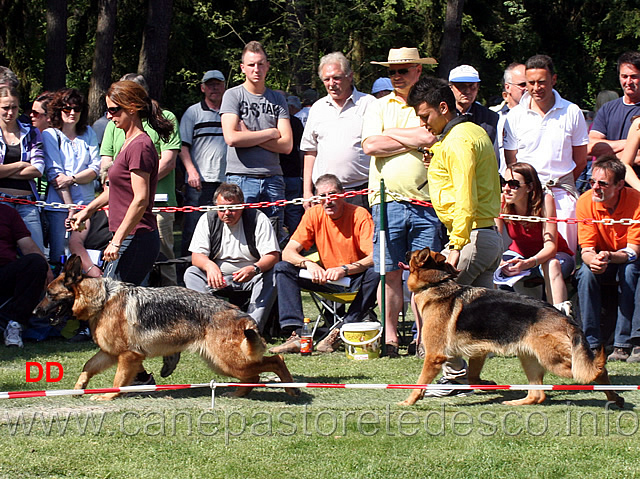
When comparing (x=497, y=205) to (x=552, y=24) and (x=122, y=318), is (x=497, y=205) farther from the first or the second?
(x=552, y=24)

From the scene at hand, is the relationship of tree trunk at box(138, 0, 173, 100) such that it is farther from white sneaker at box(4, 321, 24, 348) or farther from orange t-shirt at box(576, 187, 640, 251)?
orange t-shirt at box(576, 187, 640, 251)

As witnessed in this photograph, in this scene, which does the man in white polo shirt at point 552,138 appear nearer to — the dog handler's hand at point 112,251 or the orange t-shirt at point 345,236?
the orange t-shirt at point 345,236

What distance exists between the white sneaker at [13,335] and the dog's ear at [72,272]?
234cm

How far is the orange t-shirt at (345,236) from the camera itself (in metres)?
8.09

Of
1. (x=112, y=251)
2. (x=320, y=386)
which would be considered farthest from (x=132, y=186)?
(x=320, y=386)

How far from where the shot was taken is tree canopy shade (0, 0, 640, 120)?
58.4ft

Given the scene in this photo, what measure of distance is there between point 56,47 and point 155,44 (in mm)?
2818

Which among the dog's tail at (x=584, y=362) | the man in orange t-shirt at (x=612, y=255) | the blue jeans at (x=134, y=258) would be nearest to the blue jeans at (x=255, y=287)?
the blue jeans at (x=134, y=258)

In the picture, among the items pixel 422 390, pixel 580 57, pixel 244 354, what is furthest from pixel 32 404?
pixel 580 57

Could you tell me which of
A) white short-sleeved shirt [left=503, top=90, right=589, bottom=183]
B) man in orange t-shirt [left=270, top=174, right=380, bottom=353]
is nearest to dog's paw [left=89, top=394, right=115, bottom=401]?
man in orange t-shirt [left=270, top=174, right=380, bottom=353]

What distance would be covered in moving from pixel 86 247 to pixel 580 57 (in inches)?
871

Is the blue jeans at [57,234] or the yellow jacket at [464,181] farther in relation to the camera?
the blue jeans at [57,234]

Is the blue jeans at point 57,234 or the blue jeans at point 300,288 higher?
the blue jeans at point 57,234

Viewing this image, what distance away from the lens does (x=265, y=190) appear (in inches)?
343
